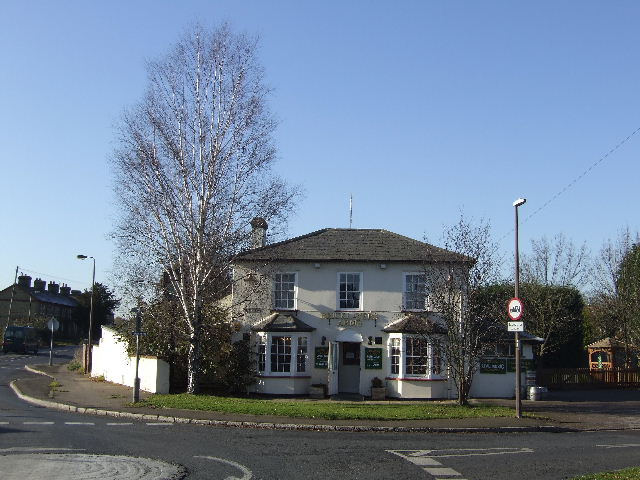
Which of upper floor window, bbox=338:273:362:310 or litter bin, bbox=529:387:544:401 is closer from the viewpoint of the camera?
litter bin, bbox=529:387:544:401

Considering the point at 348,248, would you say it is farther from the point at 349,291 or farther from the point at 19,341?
the point at 19,341

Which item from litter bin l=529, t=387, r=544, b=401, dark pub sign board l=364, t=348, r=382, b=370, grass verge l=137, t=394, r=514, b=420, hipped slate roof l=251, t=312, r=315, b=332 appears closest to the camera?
grass verge l=137, t=394, r=514, b=420

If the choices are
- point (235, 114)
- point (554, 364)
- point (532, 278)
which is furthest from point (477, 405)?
point (532, 278)

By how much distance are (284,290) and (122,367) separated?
8.49 m

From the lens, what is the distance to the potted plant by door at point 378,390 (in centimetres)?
2638

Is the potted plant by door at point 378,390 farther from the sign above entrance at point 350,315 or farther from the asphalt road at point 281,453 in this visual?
the asphalt road at point 281,453

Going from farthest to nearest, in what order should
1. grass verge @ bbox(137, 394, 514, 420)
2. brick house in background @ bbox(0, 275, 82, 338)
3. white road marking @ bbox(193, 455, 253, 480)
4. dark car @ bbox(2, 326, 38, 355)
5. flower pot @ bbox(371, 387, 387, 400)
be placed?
brick house in background @ bbox(0, 275, 82, 338) < dark car @ bbox(2, 326, 38, 355) < flower pot @ bbox(371, 387, 387, 400) < grass verge @ bbox(137, 394, 514, 420) < white road marking @ bbox(193, 455, 253, 480)

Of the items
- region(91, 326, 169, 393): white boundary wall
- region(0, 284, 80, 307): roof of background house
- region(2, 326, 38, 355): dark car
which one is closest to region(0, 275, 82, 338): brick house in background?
region(0, 284, 80, 307): roof of background house

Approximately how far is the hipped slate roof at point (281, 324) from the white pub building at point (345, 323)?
0.04m

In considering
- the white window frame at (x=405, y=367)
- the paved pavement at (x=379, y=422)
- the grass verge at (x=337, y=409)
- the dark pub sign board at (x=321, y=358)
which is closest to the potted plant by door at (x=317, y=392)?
the dark pub sign board at (x=321, y=358)

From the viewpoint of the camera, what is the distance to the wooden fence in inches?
1283

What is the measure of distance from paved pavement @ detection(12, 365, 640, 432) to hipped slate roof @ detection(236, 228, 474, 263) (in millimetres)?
6390

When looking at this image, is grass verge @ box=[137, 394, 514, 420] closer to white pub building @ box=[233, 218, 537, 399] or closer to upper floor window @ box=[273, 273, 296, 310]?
white pub building @ box=[233, 218, 537, 399]

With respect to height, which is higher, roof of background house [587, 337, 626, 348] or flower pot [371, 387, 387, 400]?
roof of background house [587, 337, 626, 348]
